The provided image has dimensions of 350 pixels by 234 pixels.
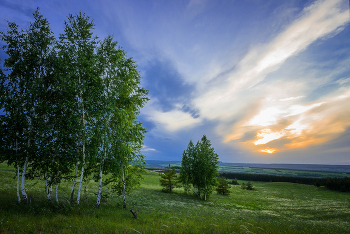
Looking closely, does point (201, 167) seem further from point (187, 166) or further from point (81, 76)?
point (81, 76)

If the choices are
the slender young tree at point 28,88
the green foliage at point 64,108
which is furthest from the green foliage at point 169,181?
the slender young tree at point 28,88

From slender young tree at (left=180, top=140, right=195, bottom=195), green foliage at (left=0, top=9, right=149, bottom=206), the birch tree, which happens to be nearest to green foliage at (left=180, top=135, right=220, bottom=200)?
slender young tree at (left=180, top=140, right=195, bottom=195)

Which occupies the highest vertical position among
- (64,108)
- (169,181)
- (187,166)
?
(64,108)

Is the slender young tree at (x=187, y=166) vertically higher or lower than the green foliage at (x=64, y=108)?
lower

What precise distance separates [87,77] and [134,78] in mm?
5040

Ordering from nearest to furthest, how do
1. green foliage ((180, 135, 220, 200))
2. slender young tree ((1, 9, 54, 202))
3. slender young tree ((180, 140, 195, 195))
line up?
slender young tree ((1, 9, 54, 202)) → green foliage ((180, 135, 220, 200)) → slender young tree ((180, 140, 195, 195))

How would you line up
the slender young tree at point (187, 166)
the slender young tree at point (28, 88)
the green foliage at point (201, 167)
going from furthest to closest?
the slender young tree at point (187, 166) → the green foliage at point (201, 167) → the slender young tree at point (28, 88)

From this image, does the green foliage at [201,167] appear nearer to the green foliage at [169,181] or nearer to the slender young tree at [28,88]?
the green foliage at [169,181]

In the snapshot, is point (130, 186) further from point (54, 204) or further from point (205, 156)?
point (205, 156)

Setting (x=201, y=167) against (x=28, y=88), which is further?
(x=201, y=167)

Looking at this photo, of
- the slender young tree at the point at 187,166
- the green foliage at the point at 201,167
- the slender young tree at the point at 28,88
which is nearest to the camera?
the slender young tree at the point at 28,88

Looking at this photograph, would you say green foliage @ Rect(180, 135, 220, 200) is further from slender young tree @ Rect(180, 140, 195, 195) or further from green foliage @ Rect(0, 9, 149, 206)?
green foliage @ Rect(0, 9, 149, 206)

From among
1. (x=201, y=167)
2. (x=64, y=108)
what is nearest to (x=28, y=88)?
(x=64, y=108)

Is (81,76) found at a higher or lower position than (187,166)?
higher
